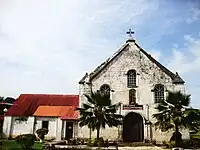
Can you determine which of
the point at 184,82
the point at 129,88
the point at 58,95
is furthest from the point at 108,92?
the point at 58,95

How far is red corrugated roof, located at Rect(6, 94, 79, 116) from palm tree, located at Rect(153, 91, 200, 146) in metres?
14.0

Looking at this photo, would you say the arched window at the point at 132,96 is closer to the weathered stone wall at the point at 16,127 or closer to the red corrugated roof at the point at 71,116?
the red corrugated roof at the point at 71,116

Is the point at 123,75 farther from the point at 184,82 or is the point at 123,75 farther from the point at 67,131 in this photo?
the point at 67,131

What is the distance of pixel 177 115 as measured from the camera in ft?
74.3

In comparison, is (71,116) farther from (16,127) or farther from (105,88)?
(16,127)

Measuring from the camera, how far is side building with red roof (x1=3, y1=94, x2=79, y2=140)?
104 ft

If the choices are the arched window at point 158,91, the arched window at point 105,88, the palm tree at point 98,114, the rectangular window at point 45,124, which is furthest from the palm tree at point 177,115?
the rectangular window at point 45,124

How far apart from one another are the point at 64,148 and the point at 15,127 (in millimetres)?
16133

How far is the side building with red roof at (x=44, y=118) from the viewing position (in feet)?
104

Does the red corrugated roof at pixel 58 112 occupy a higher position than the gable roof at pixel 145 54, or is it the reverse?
the gable roof at pixel 145 54

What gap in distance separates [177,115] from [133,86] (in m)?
7.63

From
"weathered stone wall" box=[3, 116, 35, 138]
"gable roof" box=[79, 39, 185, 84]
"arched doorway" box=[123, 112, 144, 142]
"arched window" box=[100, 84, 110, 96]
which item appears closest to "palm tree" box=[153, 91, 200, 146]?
"arched doorway" box=[123, 112, 144, 142]

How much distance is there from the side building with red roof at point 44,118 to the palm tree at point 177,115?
10.9m

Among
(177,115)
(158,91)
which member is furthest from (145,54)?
→ (177,115)
